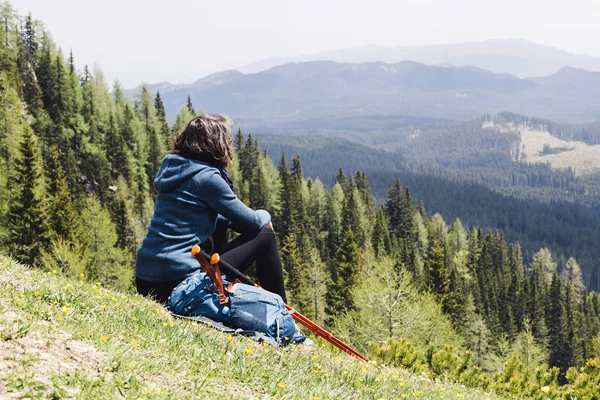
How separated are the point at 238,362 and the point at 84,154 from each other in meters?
82.8

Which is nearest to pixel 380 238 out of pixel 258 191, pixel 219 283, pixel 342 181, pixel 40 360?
pixel 258 191

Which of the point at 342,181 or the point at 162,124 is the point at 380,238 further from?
the point at 162,124

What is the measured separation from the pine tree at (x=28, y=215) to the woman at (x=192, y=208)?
117 ft

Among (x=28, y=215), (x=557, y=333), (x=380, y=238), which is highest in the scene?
(x=28, y=215)

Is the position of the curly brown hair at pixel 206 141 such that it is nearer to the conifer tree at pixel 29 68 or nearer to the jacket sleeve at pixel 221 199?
the jacket sleeve at pixel 221 199

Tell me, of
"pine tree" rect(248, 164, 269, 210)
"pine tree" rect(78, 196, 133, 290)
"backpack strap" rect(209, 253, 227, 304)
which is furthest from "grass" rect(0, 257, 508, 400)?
"pine tree" rect(248, 164, 269, 210)

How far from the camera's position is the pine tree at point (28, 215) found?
37.6 m

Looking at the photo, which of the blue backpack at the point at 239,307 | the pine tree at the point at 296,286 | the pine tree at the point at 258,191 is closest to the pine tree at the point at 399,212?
the pine tree at the point at 258,191

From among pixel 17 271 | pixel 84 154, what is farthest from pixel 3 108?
pixel 17 271

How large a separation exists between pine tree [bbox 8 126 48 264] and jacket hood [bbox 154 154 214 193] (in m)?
35.8

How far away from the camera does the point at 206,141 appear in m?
6.39

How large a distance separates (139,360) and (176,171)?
280 centimetres

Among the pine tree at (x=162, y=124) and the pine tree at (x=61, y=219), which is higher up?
the pine tree at (x=162, y=124)

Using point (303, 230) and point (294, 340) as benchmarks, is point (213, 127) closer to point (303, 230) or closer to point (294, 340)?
point (294, 340)
